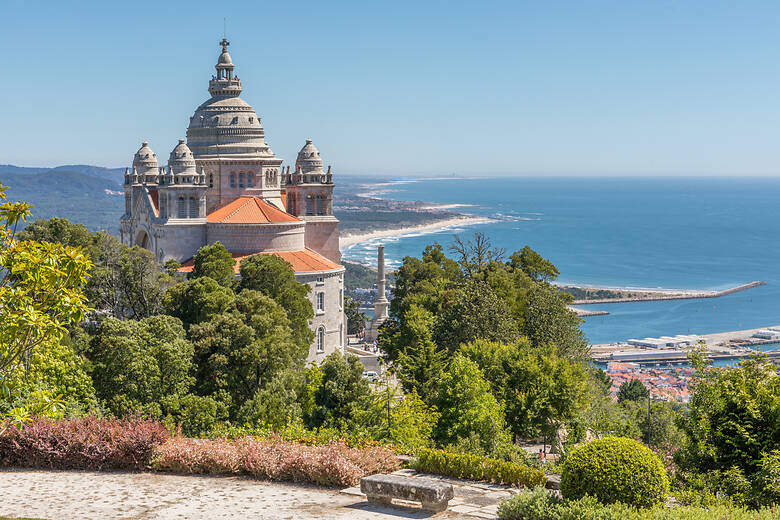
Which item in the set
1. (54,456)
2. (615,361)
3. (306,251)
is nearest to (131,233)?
(306,251)

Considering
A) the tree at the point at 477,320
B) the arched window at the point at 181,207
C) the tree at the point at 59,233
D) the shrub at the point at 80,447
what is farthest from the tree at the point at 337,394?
the arched window at the point at 181,207

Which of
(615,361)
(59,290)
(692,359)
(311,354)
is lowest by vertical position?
(615,361)

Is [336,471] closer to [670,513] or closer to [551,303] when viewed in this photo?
[670,513]

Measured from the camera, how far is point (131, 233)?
222ft

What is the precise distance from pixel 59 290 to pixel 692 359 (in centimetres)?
1624

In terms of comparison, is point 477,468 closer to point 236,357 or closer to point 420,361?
point 236,357

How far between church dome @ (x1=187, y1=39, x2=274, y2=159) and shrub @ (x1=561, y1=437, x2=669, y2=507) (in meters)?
54.2

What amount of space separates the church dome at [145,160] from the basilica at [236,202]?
78 mm

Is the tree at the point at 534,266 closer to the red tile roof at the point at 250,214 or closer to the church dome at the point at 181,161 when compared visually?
the red tile roof at the point at 250,214

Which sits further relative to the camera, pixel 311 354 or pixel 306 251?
pixel 306 251

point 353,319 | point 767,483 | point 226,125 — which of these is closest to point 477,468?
point 767,483

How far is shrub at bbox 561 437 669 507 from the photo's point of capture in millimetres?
16703

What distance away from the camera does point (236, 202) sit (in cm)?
6588

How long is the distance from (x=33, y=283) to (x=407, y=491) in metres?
8.38
